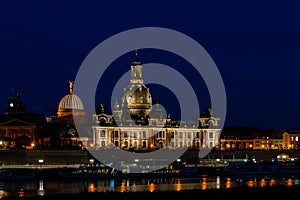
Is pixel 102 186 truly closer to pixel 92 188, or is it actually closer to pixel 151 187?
pixel 92 188

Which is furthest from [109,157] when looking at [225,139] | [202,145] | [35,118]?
[225,139]

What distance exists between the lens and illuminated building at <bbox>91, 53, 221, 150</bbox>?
120531 mm

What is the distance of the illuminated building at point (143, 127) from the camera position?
120531mm

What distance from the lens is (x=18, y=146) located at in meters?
99.4

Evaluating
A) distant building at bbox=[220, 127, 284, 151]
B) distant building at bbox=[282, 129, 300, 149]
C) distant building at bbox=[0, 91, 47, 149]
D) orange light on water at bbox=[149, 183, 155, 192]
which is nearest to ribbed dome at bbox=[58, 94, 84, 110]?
distant building at bbox=[0, 91, 47, 149]

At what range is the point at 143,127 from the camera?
123000 millimetres

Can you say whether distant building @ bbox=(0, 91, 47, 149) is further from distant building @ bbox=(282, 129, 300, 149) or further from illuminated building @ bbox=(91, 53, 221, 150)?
distant building @ bbox=(282, 129, 300, 149)

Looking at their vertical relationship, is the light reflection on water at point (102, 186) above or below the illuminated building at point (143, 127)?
below

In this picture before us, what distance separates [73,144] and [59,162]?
54.7ft

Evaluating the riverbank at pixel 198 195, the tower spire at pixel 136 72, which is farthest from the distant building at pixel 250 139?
the riverbank at pixel 198 195

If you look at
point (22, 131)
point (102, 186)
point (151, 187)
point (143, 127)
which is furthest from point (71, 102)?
point (151, 187)

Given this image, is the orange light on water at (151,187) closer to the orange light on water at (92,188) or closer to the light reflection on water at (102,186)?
the light reflection on water at (102,186)

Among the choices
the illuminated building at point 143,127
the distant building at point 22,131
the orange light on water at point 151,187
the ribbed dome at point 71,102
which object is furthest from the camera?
the ribbed dome at point 71,102

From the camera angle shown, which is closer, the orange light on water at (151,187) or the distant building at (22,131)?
the orange light on water at (151,187)
